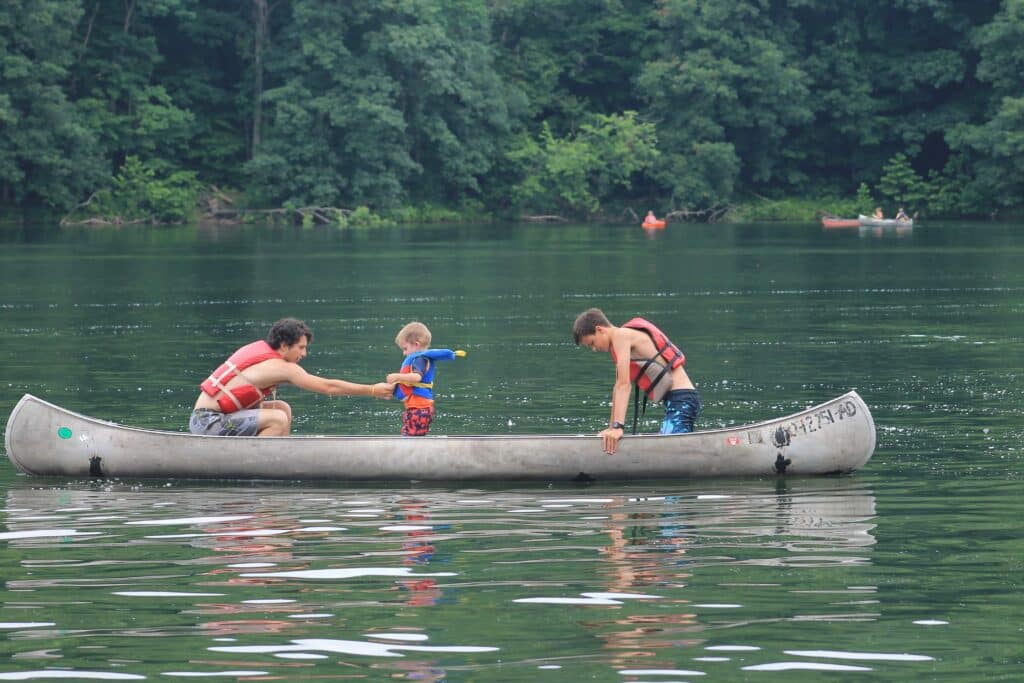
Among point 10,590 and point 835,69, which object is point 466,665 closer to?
point 10,590

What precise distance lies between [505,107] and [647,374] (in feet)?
221

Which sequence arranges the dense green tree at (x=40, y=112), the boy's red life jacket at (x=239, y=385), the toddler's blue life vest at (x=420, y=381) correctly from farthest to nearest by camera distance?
1. the dense green tree at (x=40, y=112)
2. the boy's red life jacket at (x=239, y=385)
3. the toddler's blue life vest at (x=420, y=381)

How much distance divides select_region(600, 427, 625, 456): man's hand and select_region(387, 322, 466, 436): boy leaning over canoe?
1.27 metres

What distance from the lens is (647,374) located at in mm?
15578

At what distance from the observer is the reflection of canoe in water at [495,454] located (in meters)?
15.0

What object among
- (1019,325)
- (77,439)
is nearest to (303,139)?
(1019,325)

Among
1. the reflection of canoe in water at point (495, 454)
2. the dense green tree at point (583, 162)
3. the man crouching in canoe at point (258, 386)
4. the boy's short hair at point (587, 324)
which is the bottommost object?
the reflection of canoe in water at point (495, 454)

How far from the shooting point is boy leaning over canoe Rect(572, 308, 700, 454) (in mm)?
14805

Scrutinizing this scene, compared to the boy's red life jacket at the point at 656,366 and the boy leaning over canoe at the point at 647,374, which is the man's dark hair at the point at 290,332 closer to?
the boy leaning over canoe at the point at 647,374

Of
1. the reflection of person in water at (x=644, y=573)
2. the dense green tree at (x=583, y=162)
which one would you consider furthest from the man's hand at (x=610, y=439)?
the dense green tree at (x=583, y=162)

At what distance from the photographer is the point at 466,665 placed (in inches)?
355

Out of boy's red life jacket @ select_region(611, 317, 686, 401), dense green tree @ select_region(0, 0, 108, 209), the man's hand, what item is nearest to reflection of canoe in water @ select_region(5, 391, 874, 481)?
the man's hand

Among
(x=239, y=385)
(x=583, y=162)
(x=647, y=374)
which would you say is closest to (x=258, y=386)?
(x=239, y=385)

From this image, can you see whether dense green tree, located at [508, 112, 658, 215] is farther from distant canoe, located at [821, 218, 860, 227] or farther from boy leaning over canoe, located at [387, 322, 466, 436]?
boy leaning over canoe, located at [387, 322, 466, 436]
